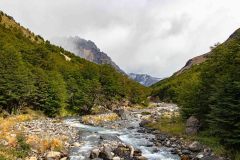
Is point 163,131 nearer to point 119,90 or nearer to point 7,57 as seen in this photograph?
point 7,57

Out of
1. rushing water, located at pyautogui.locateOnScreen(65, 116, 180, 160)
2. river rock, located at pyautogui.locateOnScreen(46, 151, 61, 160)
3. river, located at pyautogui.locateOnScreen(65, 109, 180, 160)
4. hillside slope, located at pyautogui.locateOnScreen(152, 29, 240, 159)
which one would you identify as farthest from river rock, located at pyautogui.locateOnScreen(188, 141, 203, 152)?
river rock, located at pyautogui.locateOnScreen(46, 151, 61, 160)

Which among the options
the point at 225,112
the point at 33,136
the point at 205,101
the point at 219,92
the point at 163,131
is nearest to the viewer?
the point at 225,112

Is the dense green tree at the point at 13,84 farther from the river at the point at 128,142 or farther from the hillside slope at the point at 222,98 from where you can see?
the hillside slope at the point at 222,98

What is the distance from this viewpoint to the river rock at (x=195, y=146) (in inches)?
1526

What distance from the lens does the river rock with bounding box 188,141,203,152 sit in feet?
127

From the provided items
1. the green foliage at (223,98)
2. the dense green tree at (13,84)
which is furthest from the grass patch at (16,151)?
the dense green tree at (13,84)

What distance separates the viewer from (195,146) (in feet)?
132

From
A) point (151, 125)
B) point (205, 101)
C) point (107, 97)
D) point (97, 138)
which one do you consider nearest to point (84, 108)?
point (107, 97)

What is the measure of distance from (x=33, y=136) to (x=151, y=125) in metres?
30.0

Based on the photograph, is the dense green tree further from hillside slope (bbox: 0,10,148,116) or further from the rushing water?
the rushing water

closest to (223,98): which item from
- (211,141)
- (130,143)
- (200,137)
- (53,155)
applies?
(211,141)

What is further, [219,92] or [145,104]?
[145,104]

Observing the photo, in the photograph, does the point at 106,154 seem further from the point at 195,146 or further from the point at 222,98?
the point at 222,98

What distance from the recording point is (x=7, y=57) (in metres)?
74.1
